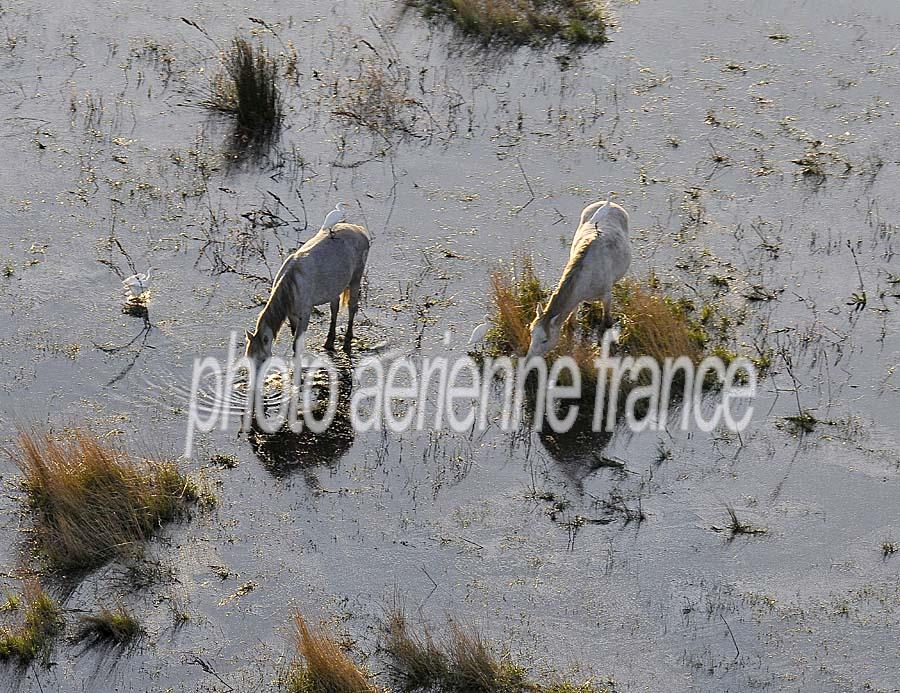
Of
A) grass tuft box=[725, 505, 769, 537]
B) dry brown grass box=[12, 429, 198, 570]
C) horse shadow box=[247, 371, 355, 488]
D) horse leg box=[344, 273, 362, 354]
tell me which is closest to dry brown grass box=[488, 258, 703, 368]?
horse leg box=[344, 273, 362, 354]

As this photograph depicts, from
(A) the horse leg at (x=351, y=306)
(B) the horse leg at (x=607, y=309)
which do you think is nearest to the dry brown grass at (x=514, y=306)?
(B) the horse leg at (x=607, y=309)

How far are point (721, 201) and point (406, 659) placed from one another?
7995 millimetres

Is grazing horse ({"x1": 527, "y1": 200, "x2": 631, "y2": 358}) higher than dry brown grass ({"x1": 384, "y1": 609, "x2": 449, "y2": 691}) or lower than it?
higher

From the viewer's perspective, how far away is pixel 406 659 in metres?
7.72

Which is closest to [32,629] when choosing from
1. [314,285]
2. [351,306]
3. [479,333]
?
[314,285]

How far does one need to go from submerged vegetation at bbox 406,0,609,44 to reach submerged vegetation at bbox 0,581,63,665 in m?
11.9

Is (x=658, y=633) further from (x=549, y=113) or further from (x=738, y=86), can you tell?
(x=738, y=86)

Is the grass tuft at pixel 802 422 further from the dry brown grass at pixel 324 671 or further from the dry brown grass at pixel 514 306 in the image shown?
the dry brown grass at pixel 324 671

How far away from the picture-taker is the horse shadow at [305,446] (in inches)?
386

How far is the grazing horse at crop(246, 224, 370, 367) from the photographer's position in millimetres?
10312

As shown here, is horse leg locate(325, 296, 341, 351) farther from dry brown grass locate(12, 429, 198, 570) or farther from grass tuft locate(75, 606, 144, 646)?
grass tuft locate(75, 606, 144, 646)

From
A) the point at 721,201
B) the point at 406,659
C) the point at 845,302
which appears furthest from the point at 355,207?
the point at 406,659

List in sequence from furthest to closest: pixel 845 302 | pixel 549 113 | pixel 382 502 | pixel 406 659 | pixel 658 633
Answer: pixel 549 113
pixel 845 302
pixel 382 502
pixel 658 633
pixel 406 659

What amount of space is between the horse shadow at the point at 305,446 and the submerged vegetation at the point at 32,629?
2.23 meters
